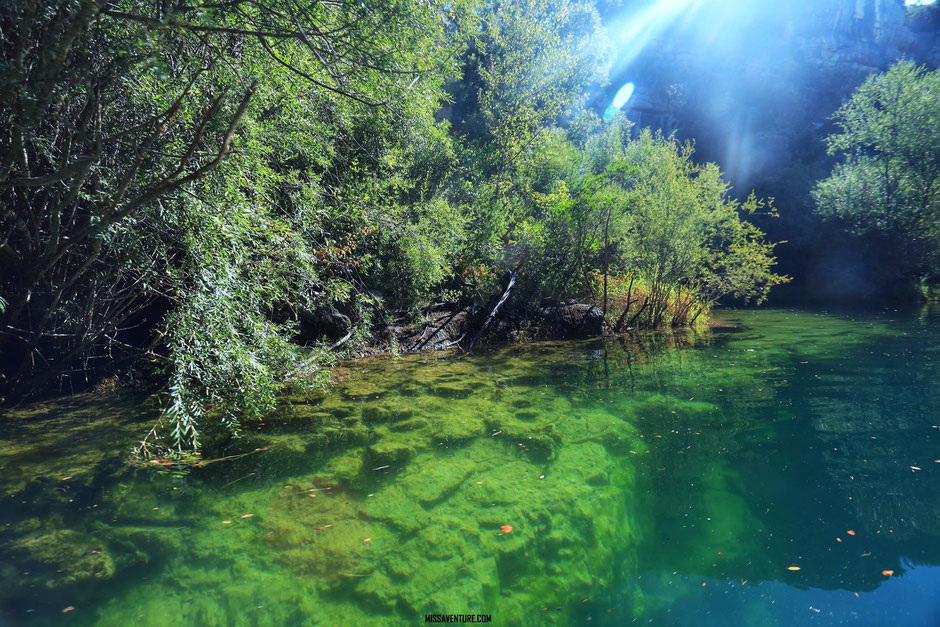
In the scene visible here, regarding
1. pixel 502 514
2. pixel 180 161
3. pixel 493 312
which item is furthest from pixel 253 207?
pixel 493 312

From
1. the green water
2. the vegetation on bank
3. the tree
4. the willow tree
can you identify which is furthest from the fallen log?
the tree

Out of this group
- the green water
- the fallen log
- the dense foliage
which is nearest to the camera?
the green water

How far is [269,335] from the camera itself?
21.1 ft

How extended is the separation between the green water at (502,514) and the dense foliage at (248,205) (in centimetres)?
118

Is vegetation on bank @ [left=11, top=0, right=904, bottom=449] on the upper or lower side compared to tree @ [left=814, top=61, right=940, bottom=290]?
lower

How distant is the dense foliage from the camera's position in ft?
14.2

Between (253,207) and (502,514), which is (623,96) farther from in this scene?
(502,514)

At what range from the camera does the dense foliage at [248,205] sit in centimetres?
432

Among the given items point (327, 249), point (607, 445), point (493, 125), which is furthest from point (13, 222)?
point (493, 125)

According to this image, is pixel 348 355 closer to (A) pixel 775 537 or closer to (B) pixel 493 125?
(A) pixel 775 537

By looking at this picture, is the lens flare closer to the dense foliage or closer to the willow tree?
the dense foliage

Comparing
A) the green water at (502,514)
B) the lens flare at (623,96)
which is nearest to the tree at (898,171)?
the lens flare at (623,96)

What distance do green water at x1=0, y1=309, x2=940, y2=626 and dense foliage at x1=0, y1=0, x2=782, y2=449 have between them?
1176 millimetres

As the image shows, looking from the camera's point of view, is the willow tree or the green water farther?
the willow tree
